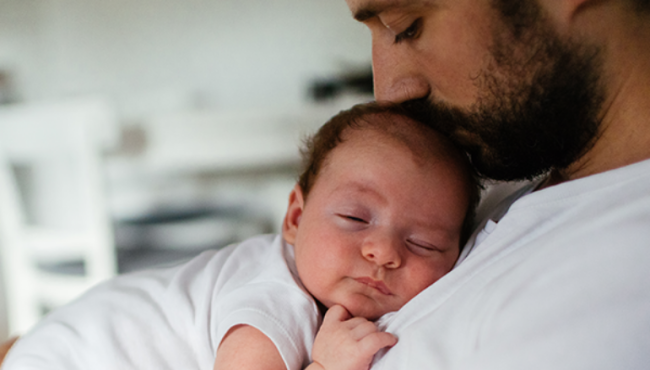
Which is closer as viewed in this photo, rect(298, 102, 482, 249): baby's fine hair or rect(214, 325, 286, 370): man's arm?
rect(214, 325, 286, 370): man's arm

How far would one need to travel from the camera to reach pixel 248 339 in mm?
755

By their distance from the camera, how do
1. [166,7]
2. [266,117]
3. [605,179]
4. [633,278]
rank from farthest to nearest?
[166,7]
[266,117]
[605,179]
[633,278]

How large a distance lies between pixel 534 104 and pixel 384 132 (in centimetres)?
26

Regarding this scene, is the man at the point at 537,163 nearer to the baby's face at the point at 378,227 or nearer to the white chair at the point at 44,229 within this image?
the baby's face at the point at 378,227

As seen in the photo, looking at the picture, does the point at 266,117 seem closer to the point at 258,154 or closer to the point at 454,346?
the point at 258,154

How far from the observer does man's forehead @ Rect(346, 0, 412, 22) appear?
2.60 ft

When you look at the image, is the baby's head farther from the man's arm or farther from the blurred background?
the blurred background

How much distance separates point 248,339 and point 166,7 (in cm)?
471

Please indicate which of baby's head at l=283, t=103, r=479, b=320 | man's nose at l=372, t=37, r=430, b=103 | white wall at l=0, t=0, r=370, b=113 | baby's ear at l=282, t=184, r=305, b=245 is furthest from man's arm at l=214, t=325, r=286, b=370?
white wall at l=0, t=0, r=370, b=113

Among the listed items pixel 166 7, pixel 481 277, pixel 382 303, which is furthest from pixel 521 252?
pixel 166 7

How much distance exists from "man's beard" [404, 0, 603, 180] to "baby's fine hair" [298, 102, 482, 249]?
71mm

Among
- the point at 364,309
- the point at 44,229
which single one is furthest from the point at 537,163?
the point at 44,229

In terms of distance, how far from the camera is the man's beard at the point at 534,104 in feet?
2.46

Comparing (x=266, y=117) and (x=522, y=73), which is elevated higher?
(x=522, y=73)
